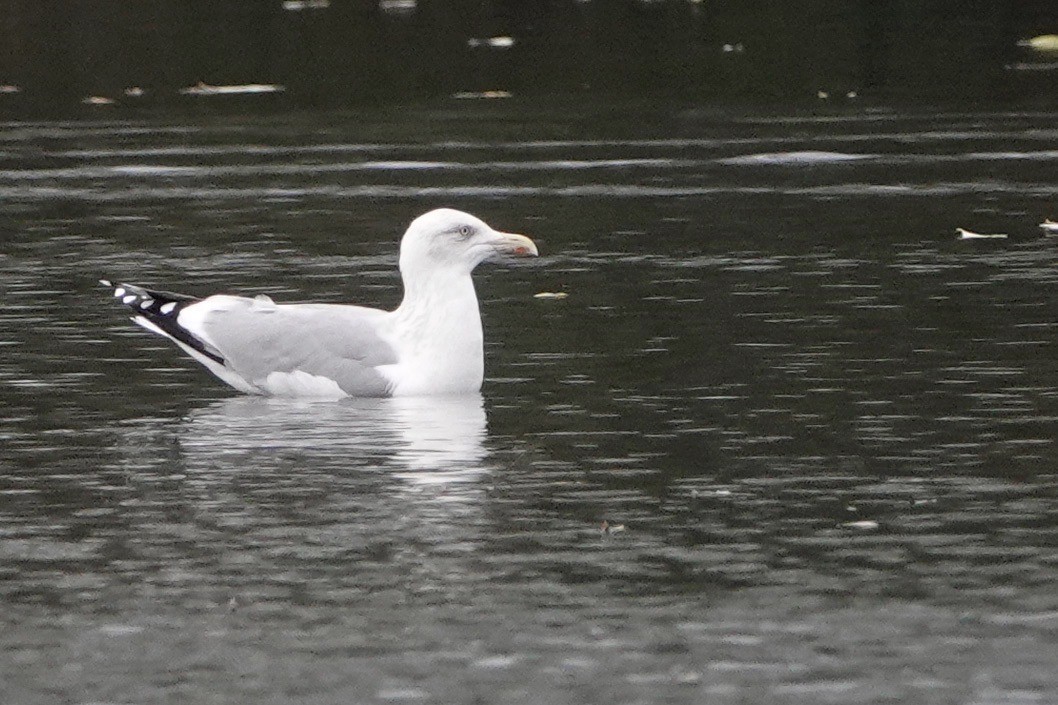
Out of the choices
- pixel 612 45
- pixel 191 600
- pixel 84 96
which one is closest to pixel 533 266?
pixel 191 600

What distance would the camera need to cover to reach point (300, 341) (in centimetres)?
1248

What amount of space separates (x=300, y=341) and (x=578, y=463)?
2.39 metres

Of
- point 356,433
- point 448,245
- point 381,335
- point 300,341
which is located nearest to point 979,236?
point 448,245

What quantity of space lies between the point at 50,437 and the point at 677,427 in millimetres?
2719

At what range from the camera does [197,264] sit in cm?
1681

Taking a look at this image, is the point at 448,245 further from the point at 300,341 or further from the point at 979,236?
the point at 979,236

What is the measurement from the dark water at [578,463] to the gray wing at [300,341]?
0.22 metres

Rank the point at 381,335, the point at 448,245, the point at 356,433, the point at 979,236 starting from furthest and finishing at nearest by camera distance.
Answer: the point at 979,236 → the point at 448,245 → the point at 381,335 → the point at 356,433

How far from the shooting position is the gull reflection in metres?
10.7

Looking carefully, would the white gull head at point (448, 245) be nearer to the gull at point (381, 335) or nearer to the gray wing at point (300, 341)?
the gull at point (381, 335)

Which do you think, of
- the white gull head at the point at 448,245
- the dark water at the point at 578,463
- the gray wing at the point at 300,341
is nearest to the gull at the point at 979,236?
the dark water at the point at 578,463

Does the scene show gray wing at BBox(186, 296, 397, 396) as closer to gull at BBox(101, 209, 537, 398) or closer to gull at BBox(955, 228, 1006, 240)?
gull at BBox(101, 209, 537, 398)

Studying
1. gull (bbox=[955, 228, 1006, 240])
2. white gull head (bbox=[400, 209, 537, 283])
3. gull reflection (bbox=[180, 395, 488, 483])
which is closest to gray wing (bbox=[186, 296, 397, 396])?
gull reflection (bbox=[180, 395, 488, 483])

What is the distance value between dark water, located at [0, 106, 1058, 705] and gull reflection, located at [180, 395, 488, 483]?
31 mm
